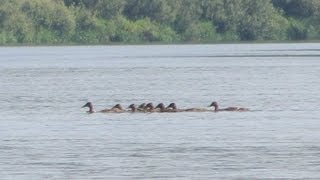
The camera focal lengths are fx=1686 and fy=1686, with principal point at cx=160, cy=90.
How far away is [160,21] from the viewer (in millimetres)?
112312

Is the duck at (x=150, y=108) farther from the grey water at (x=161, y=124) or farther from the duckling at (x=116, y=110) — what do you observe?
the duckling at (x=116, y=110)

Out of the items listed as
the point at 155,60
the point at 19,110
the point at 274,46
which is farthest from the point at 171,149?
the point at 274,46

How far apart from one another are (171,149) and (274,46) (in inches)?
2886

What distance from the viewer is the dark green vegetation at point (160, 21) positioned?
11038 centimetres

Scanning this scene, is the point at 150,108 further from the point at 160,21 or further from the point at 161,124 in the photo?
the point at 160,21

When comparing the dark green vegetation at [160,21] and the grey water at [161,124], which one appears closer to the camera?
the grey water at [161,124]

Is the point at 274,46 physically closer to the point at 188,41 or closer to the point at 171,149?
the point at 188,41

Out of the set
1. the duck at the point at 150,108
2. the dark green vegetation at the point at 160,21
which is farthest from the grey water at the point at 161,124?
the dark green vegetation at the point at 160,21

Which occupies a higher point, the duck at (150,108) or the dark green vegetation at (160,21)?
the duck at (150,108)

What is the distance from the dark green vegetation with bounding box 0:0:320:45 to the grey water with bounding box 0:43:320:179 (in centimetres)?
3550

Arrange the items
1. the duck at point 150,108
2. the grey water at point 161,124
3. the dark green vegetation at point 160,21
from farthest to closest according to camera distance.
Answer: the dark green vegetation at point 160,21 < the duck at point 150,108 < the grey water at point 161,124

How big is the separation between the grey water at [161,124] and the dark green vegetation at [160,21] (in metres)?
35.5

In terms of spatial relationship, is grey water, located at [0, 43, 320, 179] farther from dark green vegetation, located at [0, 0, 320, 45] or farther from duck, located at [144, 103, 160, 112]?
dark green vegetation, located at [0, 0, 320, 45]

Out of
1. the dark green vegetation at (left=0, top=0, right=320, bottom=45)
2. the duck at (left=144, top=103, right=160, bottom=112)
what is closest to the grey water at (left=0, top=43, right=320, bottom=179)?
the duck at (left=144, top=103, right=160, bottom=112)
